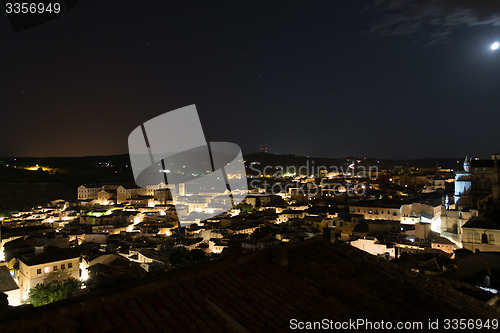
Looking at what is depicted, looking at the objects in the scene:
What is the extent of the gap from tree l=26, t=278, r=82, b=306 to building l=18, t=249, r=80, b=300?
42.9 inches

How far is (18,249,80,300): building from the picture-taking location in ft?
53.3

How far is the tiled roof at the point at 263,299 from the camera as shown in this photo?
Result: 2.86 meters

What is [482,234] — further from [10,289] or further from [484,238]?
[10,289]

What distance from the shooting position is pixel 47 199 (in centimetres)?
5728

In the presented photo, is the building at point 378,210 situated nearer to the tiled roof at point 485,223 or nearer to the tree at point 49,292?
the tiled roof at point 485,223

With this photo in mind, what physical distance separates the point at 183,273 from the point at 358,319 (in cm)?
195

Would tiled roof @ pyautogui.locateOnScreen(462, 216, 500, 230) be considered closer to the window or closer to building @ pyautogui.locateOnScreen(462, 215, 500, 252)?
building @ pyautogui.locateOnScreen(462, 215, 500, 252)

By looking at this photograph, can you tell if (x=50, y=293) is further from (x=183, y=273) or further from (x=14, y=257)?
(x=183, y=273)

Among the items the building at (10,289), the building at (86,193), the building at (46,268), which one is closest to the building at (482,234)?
the building at (46,268)

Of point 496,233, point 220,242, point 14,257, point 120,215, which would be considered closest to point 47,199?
point 120,215

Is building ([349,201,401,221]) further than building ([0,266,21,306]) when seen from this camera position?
Yes

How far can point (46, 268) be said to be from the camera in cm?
1648

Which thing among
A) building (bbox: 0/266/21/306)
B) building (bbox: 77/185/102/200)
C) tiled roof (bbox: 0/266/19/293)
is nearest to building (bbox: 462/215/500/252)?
building (bbox: 0/266/21/306)

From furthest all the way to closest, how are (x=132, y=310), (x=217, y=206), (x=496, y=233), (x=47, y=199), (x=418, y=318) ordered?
(x=47, y=199) → (x=217, y=206) → (x=496, y=233) → (x=418, y=318) → (x=132, y=310)
